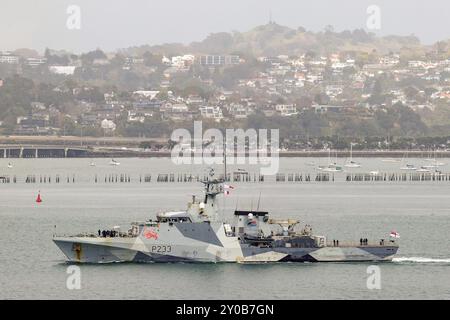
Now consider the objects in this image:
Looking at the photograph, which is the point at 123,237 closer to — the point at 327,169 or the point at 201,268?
the point at 201,268

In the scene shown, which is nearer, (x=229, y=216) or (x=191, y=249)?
(x=191, y=249)

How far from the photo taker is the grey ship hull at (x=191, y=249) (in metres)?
66.4

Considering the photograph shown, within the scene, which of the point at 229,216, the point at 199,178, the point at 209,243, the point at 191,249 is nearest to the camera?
the point at 209,243

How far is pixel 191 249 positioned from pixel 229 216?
2688 centimetres

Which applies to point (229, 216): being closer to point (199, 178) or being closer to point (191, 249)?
point (191, 249)

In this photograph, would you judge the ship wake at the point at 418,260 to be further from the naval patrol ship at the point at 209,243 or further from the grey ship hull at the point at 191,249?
the grey ship hull at the point at 191,249

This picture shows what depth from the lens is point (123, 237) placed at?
6706 cm

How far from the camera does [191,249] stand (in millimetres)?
66625

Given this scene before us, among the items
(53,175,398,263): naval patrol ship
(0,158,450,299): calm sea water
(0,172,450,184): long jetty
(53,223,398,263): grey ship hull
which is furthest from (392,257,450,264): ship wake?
(0,172,450,184): long jetty

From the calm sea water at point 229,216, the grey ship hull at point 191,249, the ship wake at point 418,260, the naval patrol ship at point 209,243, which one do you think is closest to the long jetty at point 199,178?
the calm sea water at point 229,216

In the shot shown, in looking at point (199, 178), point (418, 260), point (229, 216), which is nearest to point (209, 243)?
point (418, 260)

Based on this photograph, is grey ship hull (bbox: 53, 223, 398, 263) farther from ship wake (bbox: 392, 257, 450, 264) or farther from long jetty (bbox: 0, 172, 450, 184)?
long jetty (bbox: 0, 172, 450, 184)

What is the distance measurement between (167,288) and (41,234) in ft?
75.2
